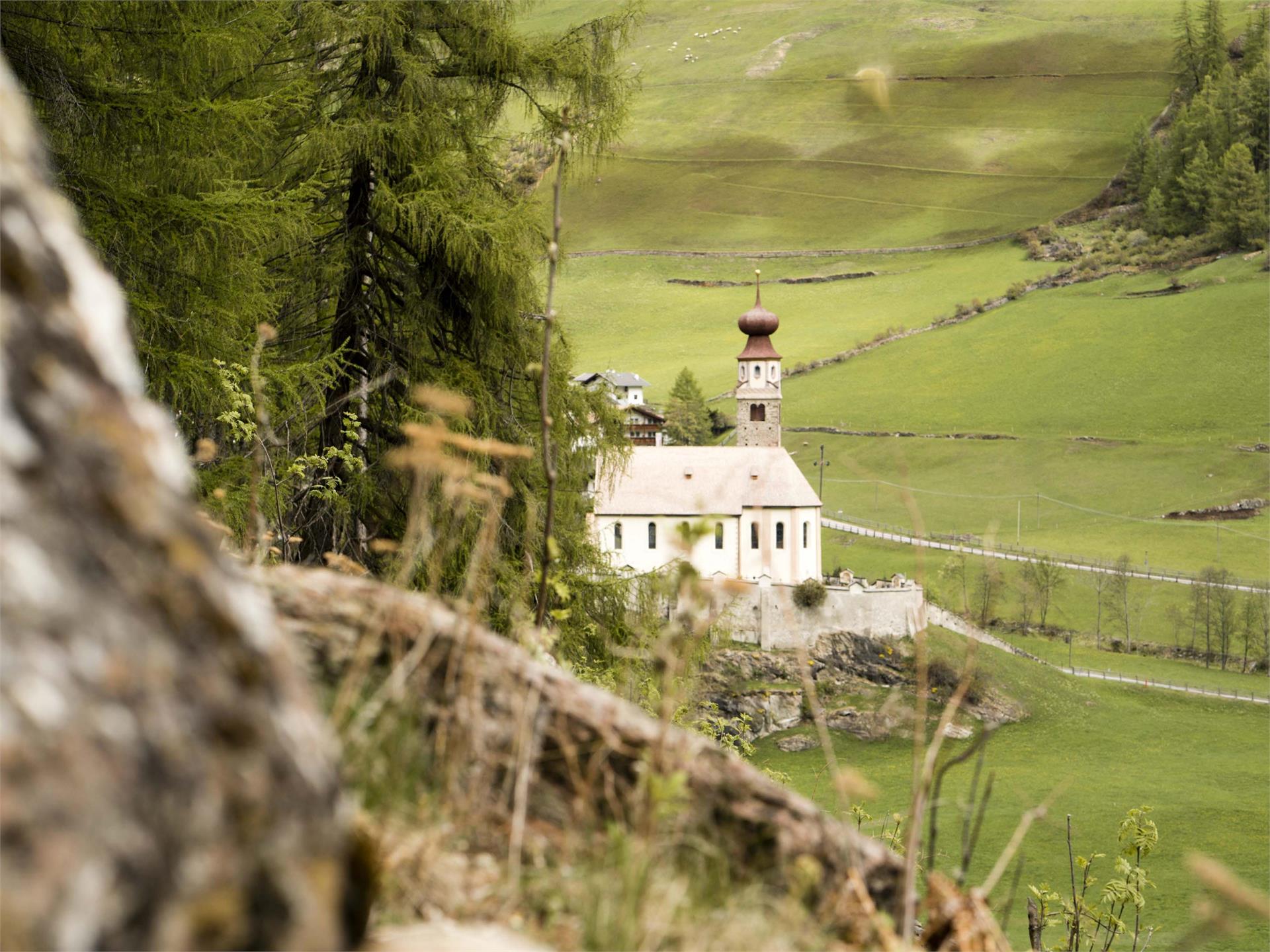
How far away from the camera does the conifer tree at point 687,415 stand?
101625mm

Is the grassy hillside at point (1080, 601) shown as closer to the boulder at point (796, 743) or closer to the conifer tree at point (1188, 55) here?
the boulder at point (796, 743)

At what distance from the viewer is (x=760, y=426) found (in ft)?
258

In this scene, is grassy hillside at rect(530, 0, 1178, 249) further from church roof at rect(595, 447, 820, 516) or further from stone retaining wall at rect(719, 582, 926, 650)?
stone retaining wall at rect(719, 582, 926, 650)

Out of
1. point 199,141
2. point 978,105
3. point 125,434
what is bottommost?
point 125,434

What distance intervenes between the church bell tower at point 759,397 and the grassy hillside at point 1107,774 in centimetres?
1970

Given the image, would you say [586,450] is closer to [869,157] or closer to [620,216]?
[620,216]

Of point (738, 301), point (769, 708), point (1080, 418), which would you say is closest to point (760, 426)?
point (769, 708)

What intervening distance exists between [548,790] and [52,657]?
1411 millimetres

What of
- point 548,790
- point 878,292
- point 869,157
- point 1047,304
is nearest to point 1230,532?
point 1047,304

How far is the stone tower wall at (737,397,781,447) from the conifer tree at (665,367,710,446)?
2168 centimetres

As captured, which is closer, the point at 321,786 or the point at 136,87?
the point at 321,786

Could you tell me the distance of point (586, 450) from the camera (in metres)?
15.1

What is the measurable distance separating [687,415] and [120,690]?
10132cm

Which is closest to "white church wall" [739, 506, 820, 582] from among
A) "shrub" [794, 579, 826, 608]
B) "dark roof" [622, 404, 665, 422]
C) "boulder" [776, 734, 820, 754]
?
"shrub" [794, 579, 826, 608]
